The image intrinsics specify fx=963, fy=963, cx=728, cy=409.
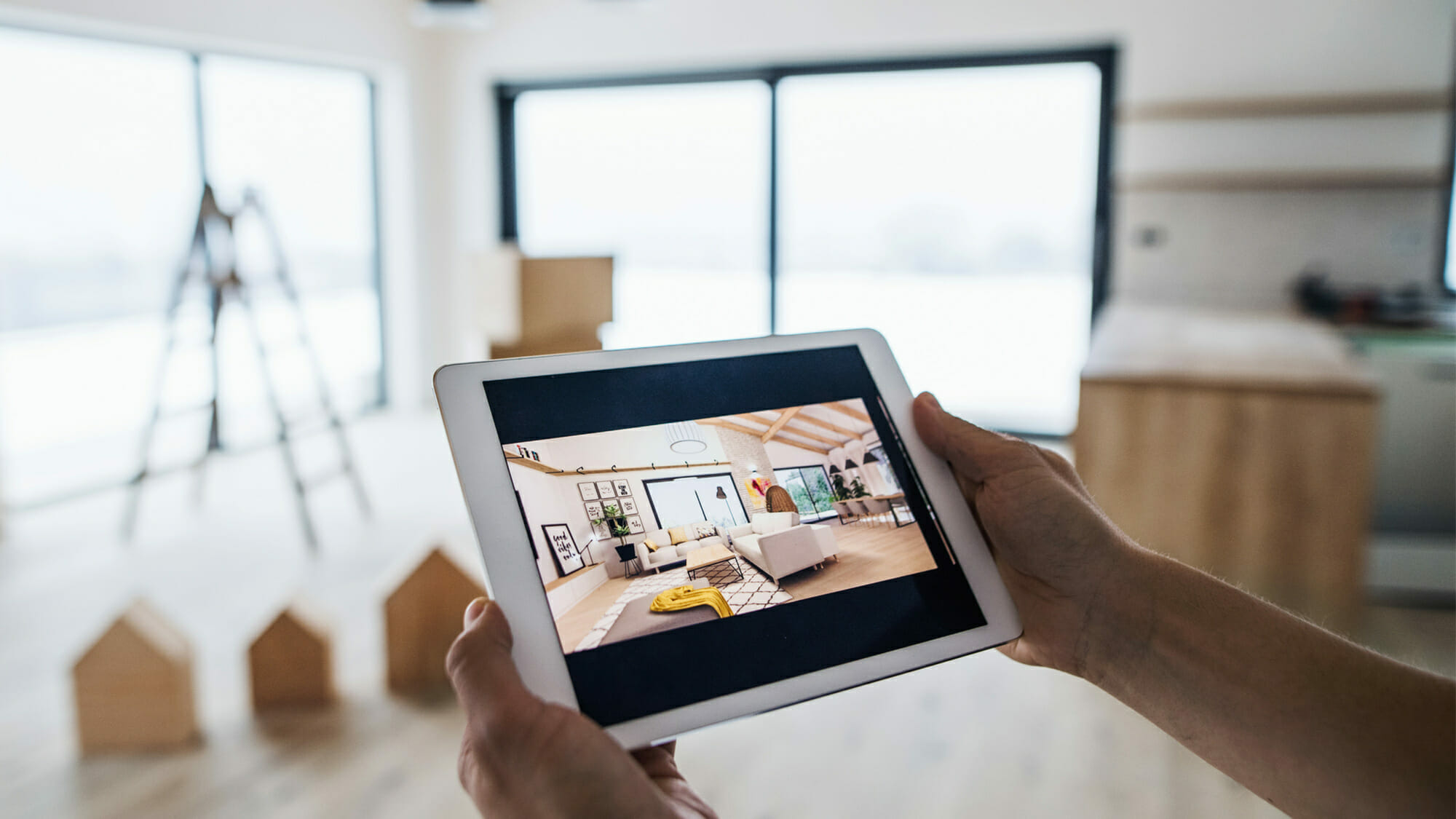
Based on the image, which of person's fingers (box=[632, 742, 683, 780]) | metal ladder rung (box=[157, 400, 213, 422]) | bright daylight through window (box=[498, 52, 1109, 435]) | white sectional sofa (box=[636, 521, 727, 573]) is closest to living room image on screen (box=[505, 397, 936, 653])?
white sectional sofa (box=[636, 521, 727, 573])

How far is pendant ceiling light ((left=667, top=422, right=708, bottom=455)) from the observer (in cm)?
71

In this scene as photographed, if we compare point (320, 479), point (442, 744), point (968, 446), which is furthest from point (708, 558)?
point (320, 479)

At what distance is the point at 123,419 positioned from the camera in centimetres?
399

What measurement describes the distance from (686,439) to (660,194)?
4.62 metres

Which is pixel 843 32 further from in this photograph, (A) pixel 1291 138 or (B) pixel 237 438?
(B) pixel 237 438

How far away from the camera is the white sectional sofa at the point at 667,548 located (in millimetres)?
661

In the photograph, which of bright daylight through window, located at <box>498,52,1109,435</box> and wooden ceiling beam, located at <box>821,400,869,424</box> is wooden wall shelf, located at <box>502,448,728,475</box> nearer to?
wooden ceiling beam, located at <box>821,400,869,424</box>

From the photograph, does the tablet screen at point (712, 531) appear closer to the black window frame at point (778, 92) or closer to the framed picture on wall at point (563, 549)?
the framed picture on wall at point (563, 549)

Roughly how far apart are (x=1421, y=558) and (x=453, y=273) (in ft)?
14.9

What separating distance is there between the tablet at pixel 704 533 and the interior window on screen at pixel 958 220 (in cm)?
384

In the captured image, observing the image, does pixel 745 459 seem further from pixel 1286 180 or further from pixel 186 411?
pixel 1286 180

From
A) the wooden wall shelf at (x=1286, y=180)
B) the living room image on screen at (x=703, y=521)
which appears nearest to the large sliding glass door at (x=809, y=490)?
the living room image on screen at (x=703, y=521)

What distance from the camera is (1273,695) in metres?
0.76

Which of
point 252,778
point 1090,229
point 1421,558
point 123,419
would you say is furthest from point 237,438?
point 1421,558
